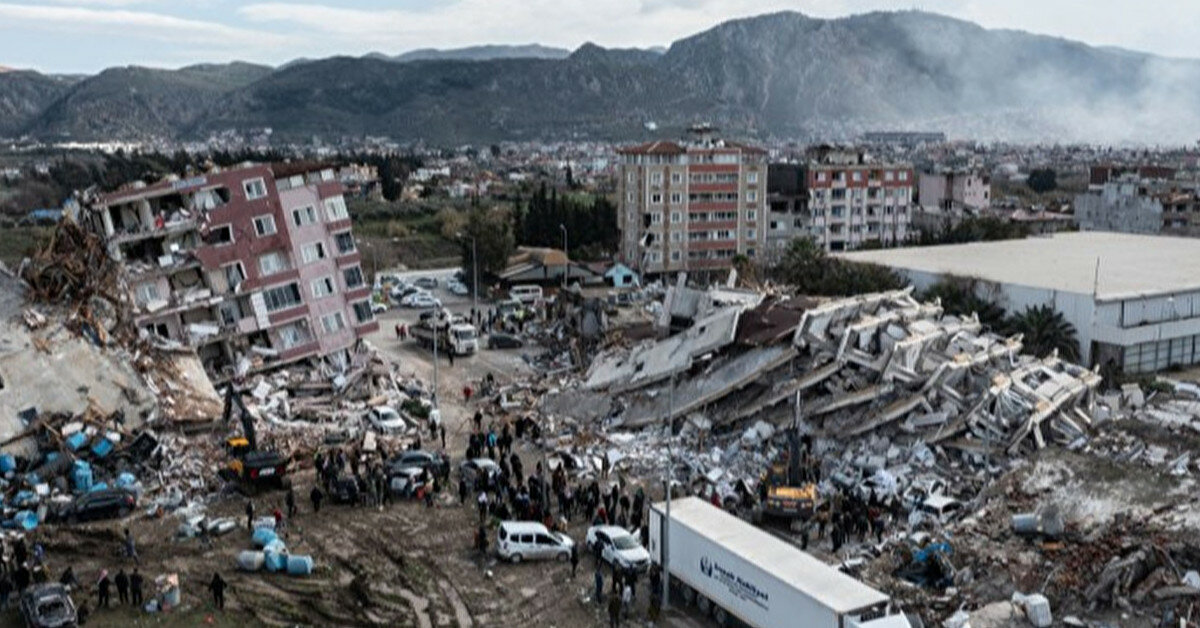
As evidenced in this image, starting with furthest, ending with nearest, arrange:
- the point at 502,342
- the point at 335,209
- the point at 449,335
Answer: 1. the point at 502,342
2. the point at 449,335
3. the point at 335,209

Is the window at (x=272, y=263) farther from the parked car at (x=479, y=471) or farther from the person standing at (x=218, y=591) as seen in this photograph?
the person standing at (x=218, y=591)

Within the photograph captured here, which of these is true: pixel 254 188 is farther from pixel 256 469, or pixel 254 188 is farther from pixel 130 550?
pixel 130 550

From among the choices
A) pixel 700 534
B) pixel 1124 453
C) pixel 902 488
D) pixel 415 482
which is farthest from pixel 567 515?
pixel 1124 453

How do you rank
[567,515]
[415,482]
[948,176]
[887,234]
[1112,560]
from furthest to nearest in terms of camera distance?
1. [948,176]
2. [887,234]
3. [415,482]
4. [567,515]
5. [1112,560]

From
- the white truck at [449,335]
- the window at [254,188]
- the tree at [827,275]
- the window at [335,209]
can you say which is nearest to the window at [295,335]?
the window at [335,209]

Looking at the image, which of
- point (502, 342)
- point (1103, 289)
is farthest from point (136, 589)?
point (1103, 289)

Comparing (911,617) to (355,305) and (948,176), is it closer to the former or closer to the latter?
(355,305)
